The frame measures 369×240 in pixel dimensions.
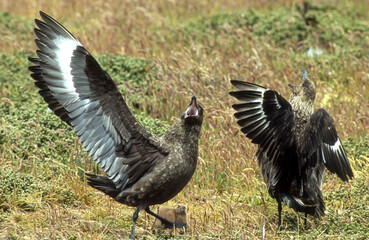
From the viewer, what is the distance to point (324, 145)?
4.94m

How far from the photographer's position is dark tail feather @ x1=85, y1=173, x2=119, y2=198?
513 cm

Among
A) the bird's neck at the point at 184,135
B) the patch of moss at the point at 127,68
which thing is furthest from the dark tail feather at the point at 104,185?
the patch of moss at the point at 127,68

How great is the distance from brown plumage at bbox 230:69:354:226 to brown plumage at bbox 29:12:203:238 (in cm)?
47

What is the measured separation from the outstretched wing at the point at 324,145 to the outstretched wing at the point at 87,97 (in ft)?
3.92

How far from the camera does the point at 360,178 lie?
→ 5.74 meters

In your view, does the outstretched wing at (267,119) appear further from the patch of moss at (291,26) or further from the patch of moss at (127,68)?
the patch of moss at (291,26)

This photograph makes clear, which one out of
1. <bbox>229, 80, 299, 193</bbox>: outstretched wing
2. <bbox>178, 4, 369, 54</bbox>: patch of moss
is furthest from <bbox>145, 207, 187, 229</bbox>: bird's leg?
<bbox>178, 4, 369, 54</bbox>: patch of moss

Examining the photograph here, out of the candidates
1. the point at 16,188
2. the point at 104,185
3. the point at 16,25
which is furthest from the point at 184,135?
the point at 16,25

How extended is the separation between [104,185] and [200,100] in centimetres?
222

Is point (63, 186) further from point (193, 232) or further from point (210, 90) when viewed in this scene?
point (210, 90)

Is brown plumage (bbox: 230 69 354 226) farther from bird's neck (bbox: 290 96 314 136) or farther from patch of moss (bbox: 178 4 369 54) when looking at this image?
patch of moss (bbox: 178 4 369 54)

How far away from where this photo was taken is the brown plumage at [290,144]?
16.1 feet

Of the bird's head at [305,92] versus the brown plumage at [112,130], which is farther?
the bird's head at [305,92]

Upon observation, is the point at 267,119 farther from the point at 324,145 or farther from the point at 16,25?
the point at 16,25
